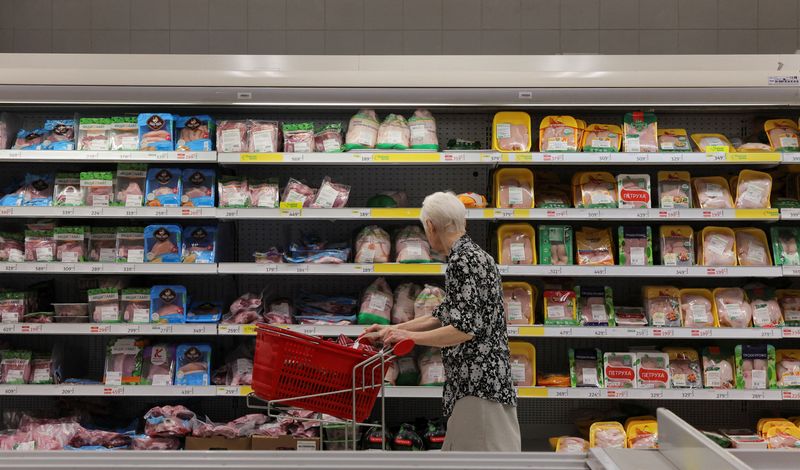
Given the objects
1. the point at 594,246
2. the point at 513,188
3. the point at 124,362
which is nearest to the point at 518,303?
the point at 594,246

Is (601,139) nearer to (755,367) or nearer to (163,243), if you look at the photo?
(755,367)

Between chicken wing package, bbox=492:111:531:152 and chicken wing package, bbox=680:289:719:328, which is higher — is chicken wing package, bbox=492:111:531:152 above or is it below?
above

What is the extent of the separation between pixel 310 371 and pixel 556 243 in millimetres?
2296

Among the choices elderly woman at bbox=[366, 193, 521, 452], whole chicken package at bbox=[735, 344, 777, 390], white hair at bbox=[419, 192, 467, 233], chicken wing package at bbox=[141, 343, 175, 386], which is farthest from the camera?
chicken wing package at bbox=[141, 343, 175, 386]

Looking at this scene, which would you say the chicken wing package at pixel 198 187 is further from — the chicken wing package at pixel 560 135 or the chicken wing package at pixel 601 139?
the chicken wing package at pixel 601 139

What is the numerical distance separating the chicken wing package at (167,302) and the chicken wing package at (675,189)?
122 inches

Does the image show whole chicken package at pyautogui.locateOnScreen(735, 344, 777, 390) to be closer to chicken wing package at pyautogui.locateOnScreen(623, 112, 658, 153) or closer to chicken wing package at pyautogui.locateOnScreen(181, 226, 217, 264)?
chicken wing package at pyautogui.locateOnScreen(623, 112, 658, 153)

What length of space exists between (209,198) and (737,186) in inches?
133

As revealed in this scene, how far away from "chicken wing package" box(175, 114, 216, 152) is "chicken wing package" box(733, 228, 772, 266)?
348 centimetres

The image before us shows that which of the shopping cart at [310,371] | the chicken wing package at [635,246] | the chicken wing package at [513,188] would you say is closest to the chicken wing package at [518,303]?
the chicken wing package at [513,188]

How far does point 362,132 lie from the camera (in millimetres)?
4398

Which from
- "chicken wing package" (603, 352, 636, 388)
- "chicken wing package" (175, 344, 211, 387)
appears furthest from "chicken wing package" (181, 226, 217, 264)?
"chicken wing package" (603, 352, 636, 388)

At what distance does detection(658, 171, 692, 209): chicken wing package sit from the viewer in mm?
4445
